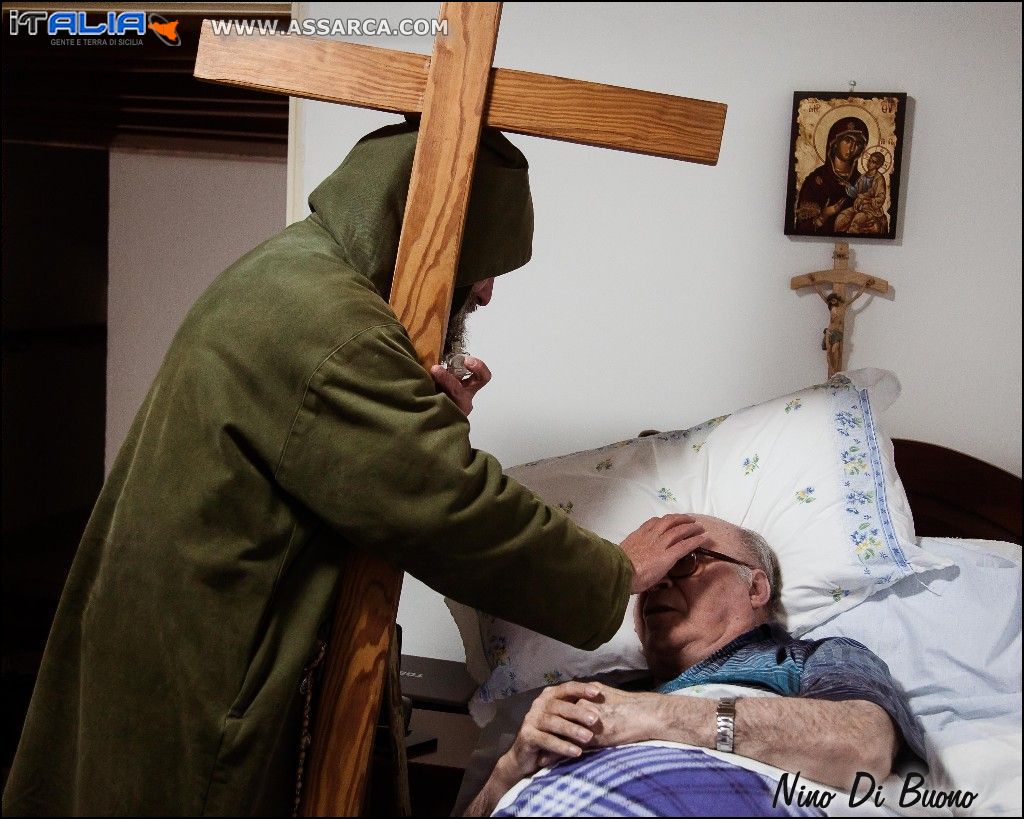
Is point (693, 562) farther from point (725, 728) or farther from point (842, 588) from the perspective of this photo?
point (725, 728)

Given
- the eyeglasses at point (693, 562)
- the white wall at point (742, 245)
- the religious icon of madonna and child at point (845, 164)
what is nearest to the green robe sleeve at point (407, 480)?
the eyeglasses at point (693, 562)

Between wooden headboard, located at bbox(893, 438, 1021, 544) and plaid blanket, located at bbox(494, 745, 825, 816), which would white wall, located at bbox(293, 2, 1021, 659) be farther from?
plaid blanket, located at bbox(494, 745, 825, 816)

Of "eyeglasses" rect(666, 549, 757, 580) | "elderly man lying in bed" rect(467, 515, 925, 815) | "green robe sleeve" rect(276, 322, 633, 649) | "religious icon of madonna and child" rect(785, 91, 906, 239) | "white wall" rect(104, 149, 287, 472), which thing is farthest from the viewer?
"white wall" rect(104, 149, 287, 472)

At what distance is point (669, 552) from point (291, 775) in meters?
0.53

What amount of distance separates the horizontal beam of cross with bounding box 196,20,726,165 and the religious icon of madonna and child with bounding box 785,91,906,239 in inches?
19.1

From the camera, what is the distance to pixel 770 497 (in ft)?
4.94

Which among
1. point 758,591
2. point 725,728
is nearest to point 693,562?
point 758,591

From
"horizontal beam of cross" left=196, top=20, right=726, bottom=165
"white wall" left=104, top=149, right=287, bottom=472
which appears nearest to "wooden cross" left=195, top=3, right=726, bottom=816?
"horizontal beam of cross" left=196, top=20, right=726, bottom=165

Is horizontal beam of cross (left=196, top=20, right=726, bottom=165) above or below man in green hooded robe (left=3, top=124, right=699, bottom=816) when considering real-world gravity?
above

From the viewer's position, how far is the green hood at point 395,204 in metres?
1.16

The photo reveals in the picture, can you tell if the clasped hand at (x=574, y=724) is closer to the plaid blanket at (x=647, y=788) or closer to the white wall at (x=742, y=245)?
the plaid blanket at (x=647, y=788)

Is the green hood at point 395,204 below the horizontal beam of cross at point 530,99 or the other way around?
below

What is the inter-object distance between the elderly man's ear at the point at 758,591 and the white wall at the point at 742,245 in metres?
0.35

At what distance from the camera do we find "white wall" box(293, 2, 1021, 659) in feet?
4.90
